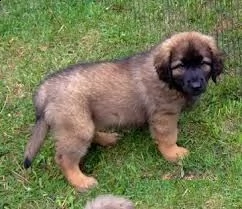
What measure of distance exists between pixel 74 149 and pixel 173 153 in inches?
31.1

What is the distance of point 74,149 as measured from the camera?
472 centimetres

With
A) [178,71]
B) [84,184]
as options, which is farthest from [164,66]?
[84,184]

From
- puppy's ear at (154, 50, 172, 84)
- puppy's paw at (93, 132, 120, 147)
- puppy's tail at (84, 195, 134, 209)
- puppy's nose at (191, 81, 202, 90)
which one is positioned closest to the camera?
puppy's tail at (84, 195, 134, 209)

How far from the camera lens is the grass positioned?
4.77 meters

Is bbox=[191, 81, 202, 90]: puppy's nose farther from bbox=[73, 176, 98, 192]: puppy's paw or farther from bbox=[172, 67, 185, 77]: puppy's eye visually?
bbox=[73, 176, 98, 192]: puppy's paw

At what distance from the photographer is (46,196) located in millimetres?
4816

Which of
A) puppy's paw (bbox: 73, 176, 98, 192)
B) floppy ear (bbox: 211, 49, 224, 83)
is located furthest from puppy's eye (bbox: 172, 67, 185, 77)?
puppy's paw (bbox: 73, 176, 98, 192)

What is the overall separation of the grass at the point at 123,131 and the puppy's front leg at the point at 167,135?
8cm

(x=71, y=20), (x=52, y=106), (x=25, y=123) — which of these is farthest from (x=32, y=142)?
(x=71, y=20)

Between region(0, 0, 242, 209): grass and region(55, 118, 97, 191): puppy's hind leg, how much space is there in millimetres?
94

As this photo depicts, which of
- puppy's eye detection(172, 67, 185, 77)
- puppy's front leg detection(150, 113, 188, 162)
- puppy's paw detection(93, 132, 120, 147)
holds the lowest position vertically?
puppy's paw detection(93, 132, 120, 147)

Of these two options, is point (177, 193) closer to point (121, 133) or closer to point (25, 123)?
point (121, 133)

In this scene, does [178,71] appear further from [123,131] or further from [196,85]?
[123,131]

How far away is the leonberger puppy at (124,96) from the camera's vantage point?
4641mm
